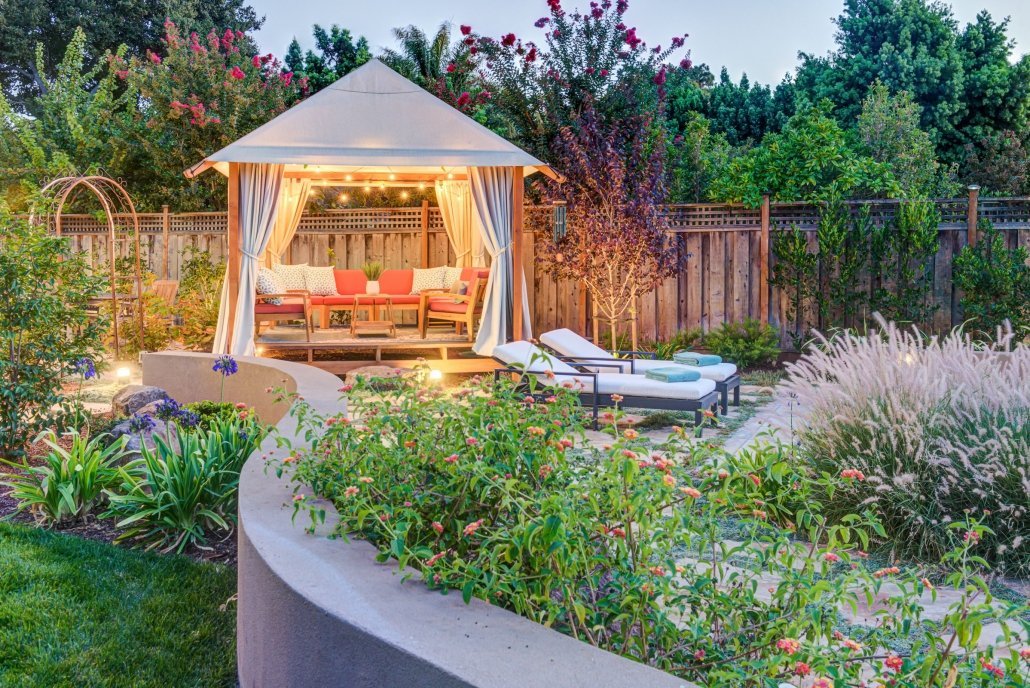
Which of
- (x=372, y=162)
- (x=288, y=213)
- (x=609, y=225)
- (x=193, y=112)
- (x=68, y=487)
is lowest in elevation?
(x=68, y=487)

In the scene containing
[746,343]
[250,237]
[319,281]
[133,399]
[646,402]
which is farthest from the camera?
[319,281]

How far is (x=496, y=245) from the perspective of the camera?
403 inches

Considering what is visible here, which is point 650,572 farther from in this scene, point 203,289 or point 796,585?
point 203,289

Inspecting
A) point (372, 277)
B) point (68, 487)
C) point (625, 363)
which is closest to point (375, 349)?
point (372, 277)

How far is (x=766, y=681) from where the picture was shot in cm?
183

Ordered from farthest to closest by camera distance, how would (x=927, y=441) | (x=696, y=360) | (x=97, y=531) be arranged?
(x=696, y=360) → (x=97, y=531) → (x=927, y=441)

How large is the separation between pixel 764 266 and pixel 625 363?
4.25 meters

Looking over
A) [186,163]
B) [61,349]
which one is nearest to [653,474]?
[61,349]

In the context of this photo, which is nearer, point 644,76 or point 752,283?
point 752,283

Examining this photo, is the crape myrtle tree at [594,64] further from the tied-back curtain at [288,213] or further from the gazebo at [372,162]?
the tied-back curtain at [288,213]

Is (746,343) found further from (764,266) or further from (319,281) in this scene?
(319,281)

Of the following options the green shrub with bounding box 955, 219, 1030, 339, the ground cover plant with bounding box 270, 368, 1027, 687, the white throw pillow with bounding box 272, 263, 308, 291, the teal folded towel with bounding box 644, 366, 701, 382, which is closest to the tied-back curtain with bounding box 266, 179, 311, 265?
the white throw pillow with bounding box 272, 263, 308, 291

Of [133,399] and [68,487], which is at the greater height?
[133,399]

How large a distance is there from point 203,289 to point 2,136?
781 centimetres
